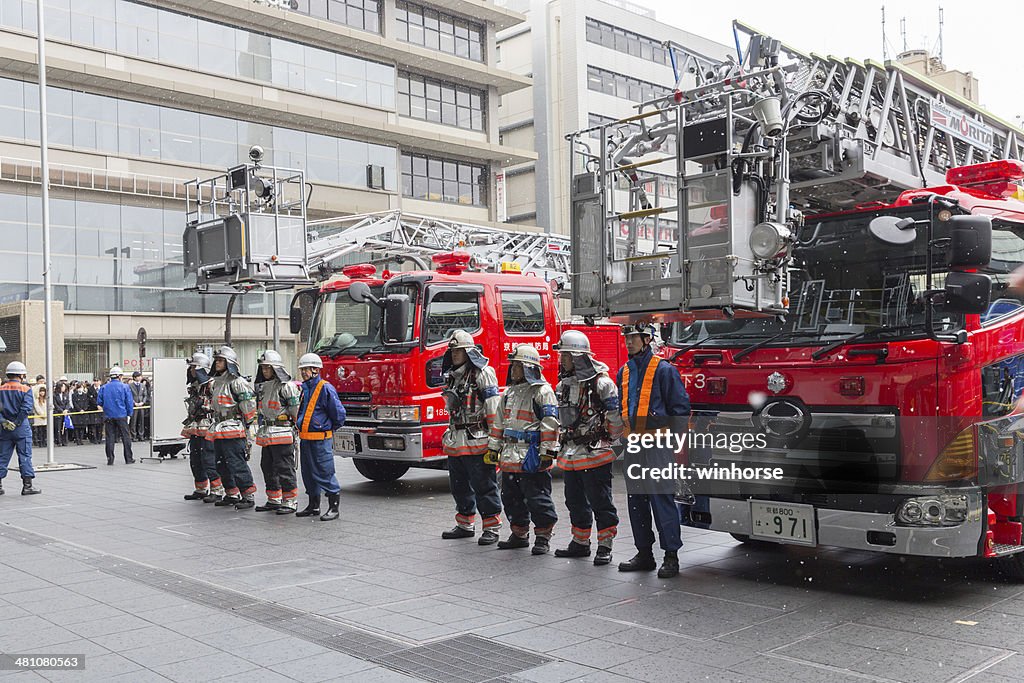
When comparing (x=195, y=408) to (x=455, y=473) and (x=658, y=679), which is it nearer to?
(x=455, y=473)

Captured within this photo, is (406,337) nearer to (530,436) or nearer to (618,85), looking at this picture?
(530,436)

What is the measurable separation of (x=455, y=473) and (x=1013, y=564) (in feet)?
16.0

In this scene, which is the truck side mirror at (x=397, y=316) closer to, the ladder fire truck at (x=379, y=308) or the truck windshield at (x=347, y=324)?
the ladder fire truck at (x=379, y=308)

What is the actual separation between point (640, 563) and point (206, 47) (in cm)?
2990

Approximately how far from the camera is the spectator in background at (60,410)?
2309cm

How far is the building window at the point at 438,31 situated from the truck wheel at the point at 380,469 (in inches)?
1105

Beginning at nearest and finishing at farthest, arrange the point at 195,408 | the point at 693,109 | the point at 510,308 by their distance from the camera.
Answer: the point at 693,109 < the point at 195,408 < the point at 510,308

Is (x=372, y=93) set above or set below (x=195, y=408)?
above

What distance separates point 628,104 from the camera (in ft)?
165

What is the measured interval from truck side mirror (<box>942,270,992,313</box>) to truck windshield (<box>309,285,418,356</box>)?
721 centimetres

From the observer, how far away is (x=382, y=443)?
1232cm

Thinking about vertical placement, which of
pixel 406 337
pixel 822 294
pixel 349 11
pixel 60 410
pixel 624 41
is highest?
pixel 624 41

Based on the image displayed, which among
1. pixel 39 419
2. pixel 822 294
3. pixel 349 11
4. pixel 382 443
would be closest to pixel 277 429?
pixel 382 443

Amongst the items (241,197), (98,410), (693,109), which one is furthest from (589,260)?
(98,410)
